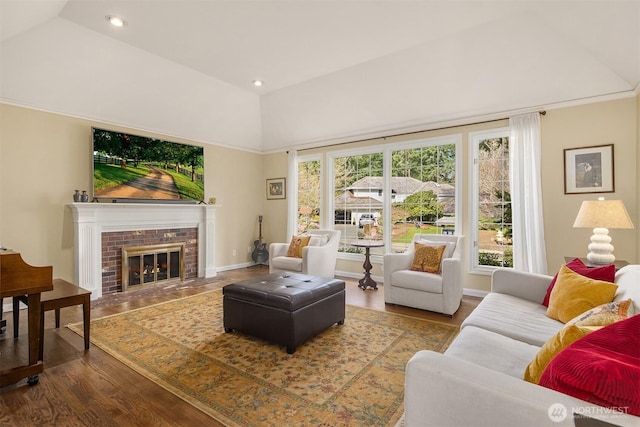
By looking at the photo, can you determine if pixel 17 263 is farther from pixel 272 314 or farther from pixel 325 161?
pixel 325 161

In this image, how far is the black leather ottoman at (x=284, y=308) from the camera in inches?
104

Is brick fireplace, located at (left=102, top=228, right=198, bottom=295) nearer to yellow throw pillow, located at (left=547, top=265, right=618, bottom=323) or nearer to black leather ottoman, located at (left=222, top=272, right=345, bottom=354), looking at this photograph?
black leather ottoman, located at (left=222, top=272, right=345, bottom=354)

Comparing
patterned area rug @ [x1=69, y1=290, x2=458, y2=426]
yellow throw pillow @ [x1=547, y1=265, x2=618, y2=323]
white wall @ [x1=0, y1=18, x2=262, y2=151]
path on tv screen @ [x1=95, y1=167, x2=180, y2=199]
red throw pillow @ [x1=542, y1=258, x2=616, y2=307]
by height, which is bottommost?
patterned area rug @ [x1=69, y1=290, x2=458, y2=426]

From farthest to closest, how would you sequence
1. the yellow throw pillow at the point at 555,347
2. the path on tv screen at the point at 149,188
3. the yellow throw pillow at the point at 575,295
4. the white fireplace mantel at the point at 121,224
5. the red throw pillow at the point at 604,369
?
1. the path on tv screen at the point at 149,188
2. the white fireplace mantel at the point at 121,224
3. the yellow throw pillow at the point at 575,295
4. the yellow throw pillow at the point at 555,347
5. the red throw pillow at the point at 604,369

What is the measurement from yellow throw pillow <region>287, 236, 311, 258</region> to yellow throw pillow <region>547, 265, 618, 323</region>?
351cm

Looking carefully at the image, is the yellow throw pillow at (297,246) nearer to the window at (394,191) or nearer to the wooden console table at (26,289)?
the window at (394,191)

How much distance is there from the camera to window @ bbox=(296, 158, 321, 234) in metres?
6.27

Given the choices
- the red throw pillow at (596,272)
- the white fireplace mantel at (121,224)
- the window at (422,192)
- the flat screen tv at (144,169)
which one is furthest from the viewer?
the window at (422,192)

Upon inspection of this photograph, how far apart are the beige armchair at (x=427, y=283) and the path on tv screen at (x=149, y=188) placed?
12.2ft

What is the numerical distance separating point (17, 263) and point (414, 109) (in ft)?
15.4

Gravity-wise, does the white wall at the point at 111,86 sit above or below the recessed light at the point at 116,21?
below

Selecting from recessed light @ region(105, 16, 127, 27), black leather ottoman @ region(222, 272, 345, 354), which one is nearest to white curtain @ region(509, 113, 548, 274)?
black leather ottoman @ region(222, 272, 345, 354)

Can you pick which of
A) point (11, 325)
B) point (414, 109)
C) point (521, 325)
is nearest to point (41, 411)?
point (11, 325)

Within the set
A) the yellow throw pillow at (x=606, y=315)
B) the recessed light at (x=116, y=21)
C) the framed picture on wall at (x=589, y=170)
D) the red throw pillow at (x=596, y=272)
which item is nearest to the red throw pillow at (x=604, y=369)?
the yellow throw pillow at (x=606, y=315)
